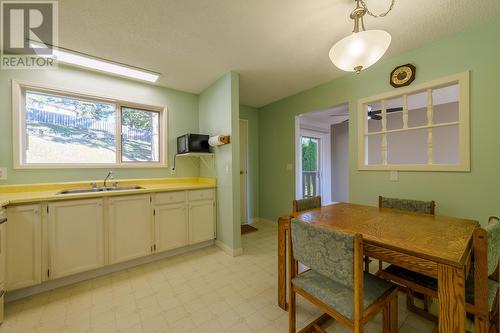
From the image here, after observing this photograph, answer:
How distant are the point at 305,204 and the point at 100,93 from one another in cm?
291

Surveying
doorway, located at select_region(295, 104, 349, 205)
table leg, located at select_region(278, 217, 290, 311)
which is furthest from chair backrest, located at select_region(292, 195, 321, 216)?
doorway, located at select_region(295, 104, 349, 205)

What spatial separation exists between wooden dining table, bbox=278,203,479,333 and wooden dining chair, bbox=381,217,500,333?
56mm

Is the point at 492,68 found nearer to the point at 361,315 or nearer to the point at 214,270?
the point at 361,315

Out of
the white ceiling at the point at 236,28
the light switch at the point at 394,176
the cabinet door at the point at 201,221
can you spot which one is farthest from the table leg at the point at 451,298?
the cabinet door at the point at 201,221

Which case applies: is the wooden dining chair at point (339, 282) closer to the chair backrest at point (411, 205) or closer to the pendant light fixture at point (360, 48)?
the chair backrest at point (411, 205)

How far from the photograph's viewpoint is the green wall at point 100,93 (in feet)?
6.95

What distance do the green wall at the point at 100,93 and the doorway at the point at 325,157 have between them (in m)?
2.59

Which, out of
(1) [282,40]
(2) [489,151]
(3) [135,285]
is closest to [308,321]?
(3) [135,285]

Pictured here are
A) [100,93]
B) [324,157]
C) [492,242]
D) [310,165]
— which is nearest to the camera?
[492,242]

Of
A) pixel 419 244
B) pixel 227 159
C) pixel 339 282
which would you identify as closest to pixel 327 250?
pixel 339 282

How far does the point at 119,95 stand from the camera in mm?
2752

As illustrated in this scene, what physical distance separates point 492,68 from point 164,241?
3.76 meters

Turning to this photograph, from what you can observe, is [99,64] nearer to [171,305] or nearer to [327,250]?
[171,305]

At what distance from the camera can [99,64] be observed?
2371 millimetres
